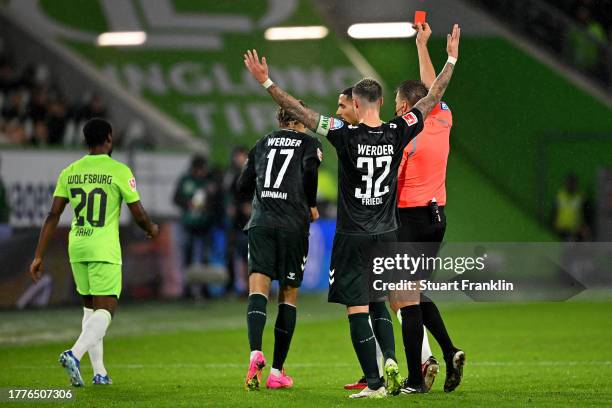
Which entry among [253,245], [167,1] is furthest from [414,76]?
[253,245]

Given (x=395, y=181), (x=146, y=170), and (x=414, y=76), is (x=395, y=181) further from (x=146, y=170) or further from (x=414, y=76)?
(x=414, y=76)

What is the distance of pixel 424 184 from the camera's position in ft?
26.7

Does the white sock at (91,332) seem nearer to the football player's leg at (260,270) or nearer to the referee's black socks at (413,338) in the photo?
the football player's leg at (260,270)

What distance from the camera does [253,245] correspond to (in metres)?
8.46

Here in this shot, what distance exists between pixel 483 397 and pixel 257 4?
15404 millimetres

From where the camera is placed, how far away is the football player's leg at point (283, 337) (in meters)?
8.30

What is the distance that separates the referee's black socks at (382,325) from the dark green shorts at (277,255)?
0.65 metres

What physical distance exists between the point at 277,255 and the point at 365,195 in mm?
1150

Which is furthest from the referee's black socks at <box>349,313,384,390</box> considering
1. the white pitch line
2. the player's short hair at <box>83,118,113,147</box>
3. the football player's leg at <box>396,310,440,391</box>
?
the white pitch line

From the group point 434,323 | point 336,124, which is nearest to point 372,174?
point 336,124

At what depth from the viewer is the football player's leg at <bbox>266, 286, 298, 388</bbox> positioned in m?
8.30

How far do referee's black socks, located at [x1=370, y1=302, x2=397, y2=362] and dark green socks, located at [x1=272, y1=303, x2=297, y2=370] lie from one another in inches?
24.3

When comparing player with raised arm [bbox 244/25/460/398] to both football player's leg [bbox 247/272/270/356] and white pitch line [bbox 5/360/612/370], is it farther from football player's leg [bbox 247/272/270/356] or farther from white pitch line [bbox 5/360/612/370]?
white pitch line [bbox 5/360/612/370]

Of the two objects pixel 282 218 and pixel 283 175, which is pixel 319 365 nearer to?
pixel 282 218
